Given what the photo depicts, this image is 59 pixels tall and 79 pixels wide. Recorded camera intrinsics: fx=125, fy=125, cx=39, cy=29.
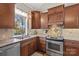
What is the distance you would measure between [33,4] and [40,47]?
2.48 feet

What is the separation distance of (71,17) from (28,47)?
2.98ft

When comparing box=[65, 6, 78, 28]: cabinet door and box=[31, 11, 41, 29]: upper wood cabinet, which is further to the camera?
box=[31, 11, 41, 29]: upper wood cabinet

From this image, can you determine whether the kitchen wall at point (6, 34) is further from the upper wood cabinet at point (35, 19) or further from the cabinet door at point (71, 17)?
the cabinet door at point (71, 17)

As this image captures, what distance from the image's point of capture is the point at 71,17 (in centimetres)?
211

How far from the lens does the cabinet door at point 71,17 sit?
6.83 ft

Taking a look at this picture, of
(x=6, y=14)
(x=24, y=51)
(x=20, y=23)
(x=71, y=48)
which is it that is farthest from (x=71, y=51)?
(x=6, y=14)

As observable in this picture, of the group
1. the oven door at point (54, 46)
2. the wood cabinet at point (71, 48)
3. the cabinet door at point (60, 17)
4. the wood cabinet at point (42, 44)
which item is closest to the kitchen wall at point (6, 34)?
the wood cabinet at point (42, 44)

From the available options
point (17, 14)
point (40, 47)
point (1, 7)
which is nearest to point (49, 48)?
point (40, 47)

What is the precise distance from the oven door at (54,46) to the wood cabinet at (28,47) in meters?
0.23

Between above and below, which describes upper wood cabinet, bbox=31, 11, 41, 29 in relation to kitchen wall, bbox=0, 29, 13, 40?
above

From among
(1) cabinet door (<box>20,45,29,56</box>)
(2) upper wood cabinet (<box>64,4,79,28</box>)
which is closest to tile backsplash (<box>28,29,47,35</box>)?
(1) cabinet door (<box>20,45,29,56</box>)

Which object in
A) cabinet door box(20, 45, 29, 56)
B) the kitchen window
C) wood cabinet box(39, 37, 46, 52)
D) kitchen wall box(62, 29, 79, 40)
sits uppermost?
the kitchen window

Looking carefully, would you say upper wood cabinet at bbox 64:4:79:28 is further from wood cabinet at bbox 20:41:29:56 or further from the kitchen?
wood cabinet at bbox 20:41:29:56

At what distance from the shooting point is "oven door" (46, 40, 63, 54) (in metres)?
2.15
